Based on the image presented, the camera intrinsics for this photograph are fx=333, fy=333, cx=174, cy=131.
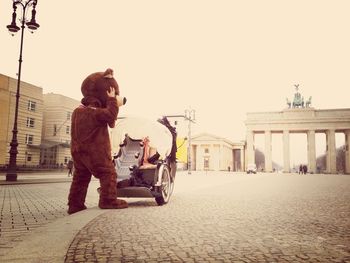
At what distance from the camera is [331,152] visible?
236 ft

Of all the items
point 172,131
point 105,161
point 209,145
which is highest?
point 209,145

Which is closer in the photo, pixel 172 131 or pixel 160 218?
pixel 160 218

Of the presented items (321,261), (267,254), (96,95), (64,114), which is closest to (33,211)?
(96,95)

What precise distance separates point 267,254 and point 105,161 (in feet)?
12.4

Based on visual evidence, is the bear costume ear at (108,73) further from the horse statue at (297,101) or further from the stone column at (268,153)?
the horse statue at (297,101)

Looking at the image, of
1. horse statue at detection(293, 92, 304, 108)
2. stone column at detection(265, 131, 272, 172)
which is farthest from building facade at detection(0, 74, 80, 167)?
horse statue at detection(293, 92, 304, 108)

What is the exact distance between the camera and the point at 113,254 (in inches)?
128

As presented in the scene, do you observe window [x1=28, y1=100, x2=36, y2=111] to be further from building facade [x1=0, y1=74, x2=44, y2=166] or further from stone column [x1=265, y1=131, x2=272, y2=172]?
stone column [x1=265, y1=131, x2=272, y2=172]

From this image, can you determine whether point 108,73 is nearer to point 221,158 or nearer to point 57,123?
point 57,123

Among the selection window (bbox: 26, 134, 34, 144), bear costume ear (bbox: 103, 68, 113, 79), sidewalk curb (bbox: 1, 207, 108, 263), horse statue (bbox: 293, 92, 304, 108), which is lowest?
sidewalk curb (bbox: 1, 207, 108, 263)

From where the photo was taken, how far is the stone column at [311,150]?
2859 inches

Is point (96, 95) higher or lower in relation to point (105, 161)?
higher

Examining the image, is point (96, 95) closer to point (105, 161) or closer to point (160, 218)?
point (105, 161)

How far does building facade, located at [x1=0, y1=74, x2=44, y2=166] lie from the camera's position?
3875 cm
